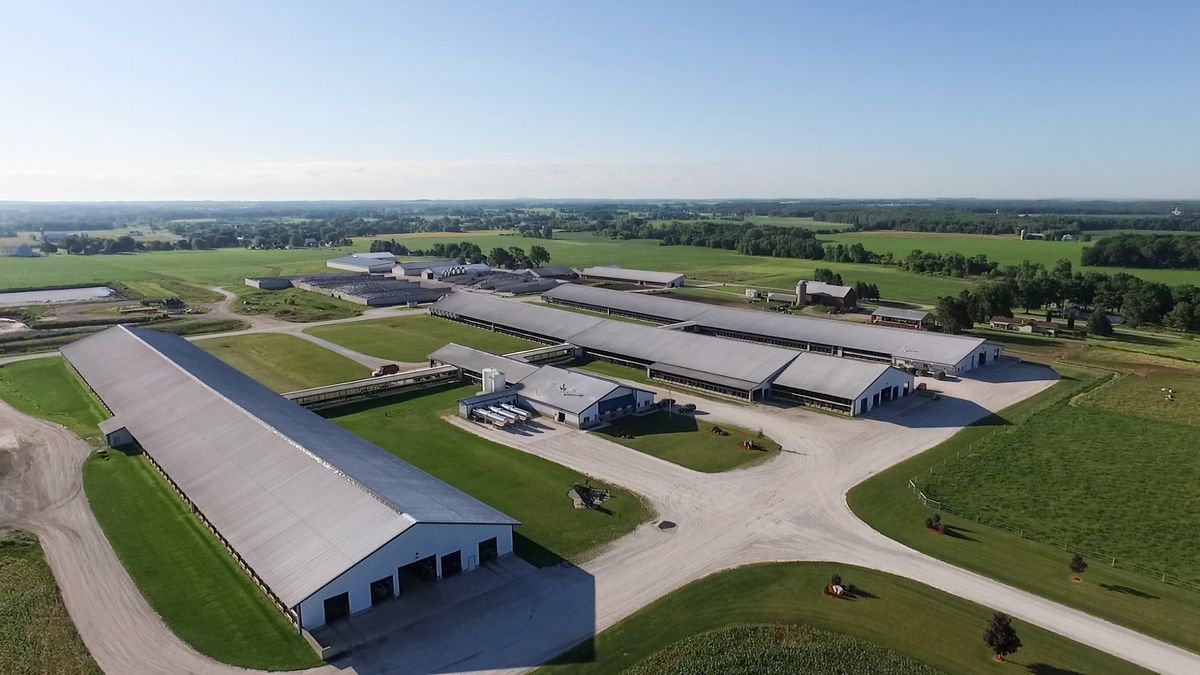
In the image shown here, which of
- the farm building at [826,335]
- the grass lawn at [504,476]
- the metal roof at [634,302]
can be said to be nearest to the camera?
the grass lawn at [504,476]

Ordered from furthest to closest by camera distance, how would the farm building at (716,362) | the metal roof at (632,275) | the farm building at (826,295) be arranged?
1. the metal roof at (632,275)
2. the farm building at (826,295)
3. the farm building at (716,362)

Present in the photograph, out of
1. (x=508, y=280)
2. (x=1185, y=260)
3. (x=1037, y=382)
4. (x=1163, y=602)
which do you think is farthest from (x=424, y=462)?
(x=1185, y=260)

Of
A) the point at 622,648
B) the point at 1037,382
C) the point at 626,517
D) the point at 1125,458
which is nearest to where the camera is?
the point at 622,648

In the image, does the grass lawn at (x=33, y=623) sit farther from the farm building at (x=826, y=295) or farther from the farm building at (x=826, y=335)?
the farm building at (x=826, y=295)

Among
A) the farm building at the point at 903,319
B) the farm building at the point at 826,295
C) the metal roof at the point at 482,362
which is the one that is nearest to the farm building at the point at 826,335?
the farm building at the point at 903,319

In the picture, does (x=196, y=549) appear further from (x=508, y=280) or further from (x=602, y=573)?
(x=508, y=280)

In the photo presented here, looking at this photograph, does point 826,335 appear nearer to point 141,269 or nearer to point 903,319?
point 903,319
